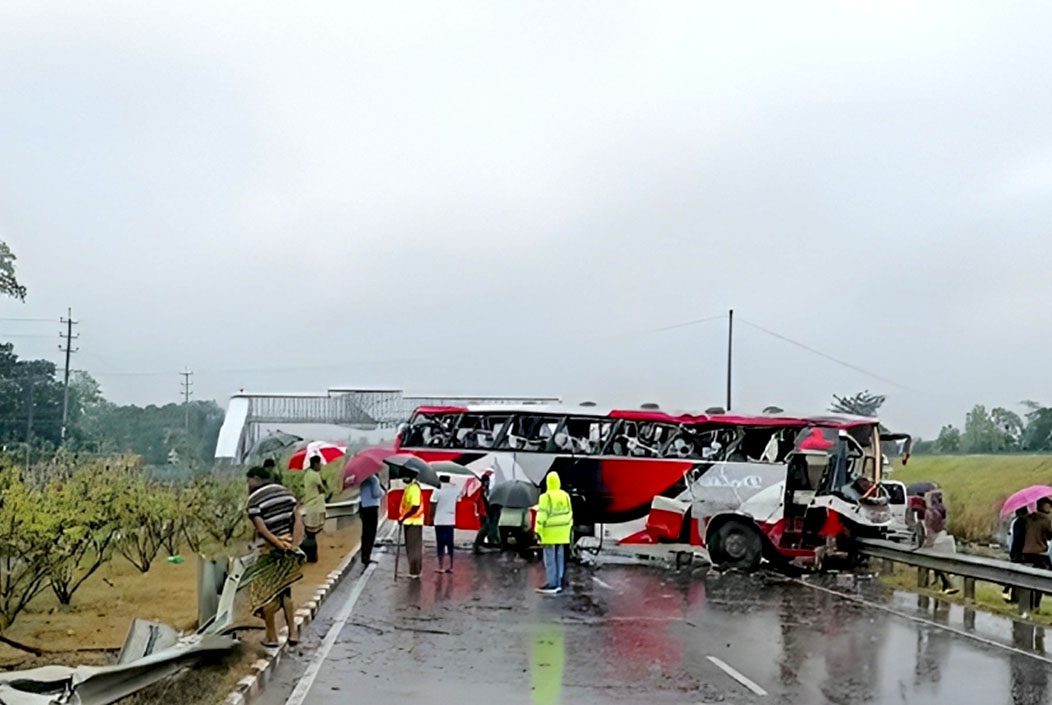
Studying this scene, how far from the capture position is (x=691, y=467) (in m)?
22.7

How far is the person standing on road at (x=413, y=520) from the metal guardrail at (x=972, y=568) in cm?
775

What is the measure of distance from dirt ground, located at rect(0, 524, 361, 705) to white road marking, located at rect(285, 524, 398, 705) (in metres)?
0.52

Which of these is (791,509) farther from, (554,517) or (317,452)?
(317,452)

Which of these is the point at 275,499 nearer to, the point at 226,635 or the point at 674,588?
the point at 226,635

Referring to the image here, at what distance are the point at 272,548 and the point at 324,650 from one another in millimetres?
1327

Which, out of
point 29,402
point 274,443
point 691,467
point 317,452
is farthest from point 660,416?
point 29,402

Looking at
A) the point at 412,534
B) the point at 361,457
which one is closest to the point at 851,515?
the point at 412,534

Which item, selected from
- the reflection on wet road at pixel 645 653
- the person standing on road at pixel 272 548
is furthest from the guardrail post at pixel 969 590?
the person standing on road at pixel 272 548

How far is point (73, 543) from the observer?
12406 mm

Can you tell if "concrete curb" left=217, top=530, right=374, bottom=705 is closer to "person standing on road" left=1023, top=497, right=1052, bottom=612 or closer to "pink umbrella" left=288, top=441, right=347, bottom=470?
"person standing on road" left=1023, top=497, right=1052, bottom=612

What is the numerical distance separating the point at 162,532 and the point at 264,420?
2406 centimetres

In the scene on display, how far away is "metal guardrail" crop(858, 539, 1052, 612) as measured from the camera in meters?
14.5

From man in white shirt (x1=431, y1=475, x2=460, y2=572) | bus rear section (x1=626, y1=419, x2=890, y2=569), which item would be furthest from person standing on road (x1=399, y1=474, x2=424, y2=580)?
bus rear section (x1=626, y1=419, x2=890, y2=569)

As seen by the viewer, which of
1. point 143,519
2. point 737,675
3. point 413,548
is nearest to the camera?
point 737,675
